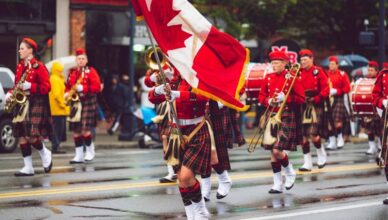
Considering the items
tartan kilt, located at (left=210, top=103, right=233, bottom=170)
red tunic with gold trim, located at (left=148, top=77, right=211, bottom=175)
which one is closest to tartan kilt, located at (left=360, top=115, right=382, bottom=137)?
tartan kilt, located at (left=210, top=103, right=233, bottom=170)

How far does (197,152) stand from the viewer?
33.1 feet

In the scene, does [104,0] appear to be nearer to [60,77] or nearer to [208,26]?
[60,77]

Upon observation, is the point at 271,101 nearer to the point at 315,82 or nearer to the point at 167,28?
the point at 315,82

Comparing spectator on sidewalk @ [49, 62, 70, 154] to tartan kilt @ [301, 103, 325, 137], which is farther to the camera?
spectator on sidewalk @ [49, 62, 70, 154]

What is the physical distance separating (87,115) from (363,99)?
17.2 ft

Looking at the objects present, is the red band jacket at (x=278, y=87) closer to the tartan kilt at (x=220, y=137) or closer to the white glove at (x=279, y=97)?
the white glove at (x=279, y=97)

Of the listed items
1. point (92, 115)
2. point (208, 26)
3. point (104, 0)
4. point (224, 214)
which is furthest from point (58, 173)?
point (104, 0)

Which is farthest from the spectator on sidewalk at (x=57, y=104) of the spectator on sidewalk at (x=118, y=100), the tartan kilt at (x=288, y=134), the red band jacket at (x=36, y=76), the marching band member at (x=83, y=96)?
the tartan kilt at (x=288, y=134)

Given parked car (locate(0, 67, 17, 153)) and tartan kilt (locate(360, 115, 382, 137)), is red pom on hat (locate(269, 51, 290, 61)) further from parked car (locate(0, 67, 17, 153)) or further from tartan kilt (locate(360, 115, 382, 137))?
parked car (locate(0, 67, 17, 153))

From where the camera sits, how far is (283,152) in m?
13.9

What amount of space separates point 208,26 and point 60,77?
12.6 metres

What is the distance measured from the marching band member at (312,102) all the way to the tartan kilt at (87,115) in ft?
12.4

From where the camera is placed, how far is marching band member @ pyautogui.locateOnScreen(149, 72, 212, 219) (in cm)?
991

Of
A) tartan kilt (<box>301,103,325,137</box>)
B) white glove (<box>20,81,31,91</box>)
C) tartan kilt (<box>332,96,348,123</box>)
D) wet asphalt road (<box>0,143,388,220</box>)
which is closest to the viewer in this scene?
wet asphalt road (<box>0,143,388,220</box>)
